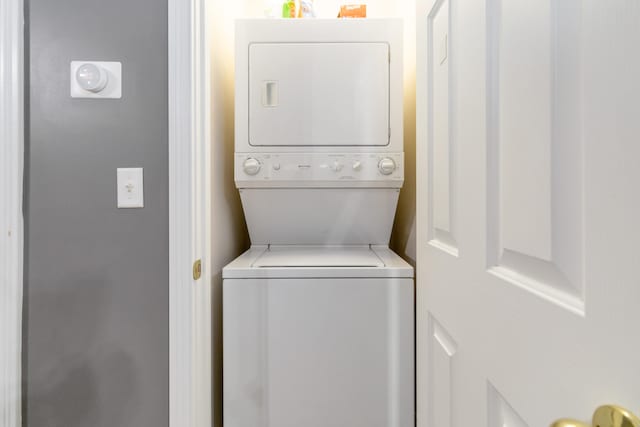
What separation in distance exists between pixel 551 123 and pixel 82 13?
4.29 feet

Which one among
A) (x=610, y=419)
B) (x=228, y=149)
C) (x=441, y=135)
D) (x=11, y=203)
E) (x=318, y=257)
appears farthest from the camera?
(x=228, y=149)

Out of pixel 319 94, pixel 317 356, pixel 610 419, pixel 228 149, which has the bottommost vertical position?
pixel 317 356

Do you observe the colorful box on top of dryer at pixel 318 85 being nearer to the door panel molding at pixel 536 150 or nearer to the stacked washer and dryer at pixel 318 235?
the stacked washer and dryer at pixel 318 235

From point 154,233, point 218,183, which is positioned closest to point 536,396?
point 154,233

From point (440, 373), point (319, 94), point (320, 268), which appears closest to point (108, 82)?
point (319, 94)

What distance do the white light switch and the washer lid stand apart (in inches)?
18.4

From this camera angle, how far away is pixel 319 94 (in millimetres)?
1434

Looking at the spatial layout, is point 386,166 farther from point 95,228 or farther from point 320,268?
point 95,228

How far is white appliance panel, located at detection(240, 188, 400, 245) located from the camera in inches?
59.6

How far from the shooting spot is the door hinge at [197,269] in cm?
105

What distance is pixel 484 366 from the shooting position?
620 mm

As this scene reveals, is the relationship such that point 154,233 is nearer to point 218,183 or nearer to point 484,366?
point 218,183

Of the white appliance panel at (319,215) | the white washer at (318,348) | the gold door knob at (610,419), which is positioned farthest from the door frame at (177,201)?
the gold door knob at (610,419)

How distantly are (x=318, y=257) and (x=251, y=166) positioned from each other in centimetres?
50
